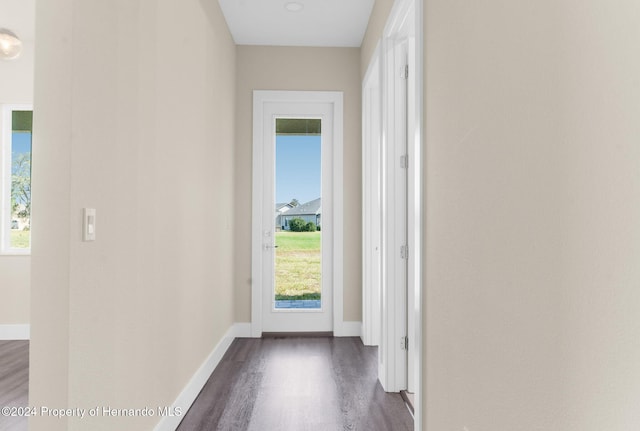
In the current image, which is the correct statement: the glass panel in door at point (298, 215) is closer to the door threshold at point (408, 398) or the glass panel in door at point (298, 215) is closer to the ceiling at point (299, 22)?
the ceiling at point (299, 22)

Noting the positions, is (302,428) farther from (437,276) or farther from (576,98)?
(576,98)

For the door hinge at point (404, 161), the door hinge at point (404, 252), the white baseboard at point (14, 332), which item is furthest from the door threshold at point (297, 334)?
the white baseboard at point (14, 332)

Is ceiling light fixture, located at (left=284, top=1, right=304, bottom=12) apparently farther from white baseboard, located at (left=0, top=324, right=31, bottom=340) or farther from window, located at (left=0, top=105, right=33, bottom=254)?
white baseboard, located at (left=0, top=324, right=31, bottom=340)

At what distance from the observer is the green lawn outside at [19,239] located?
Answer: 165 inches

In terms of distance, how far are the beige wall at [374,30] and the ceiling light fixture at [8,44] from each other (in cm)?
251

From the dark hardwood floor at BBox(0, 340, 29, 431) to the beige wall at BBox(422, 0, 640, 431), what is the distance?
222cm

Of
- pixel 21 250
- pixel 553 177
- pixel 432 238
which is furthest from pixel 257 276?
pixel 553 177

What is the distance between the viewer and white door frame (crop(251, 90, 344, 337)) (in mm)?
4180

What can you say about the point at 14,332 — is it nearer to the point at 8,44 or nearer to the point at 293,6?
the point at 8,44

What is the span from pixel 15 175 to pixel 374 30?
3770mm

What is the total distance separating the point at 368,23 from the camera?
146 inches

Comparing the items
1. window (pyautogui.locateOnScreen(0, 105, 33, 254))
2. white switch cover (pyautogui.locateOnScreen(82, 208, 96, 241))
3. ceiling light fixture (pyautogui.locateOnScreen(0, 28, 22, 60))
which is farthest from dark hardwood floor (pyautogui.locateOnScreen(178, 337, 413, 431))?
ceiling light fixture (pyautogui.locateOnScreen(0, 28, 22, 60))

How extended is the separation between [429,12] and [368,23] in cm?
206

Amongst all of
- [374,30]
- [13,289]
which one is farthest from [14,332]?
[374,30]
